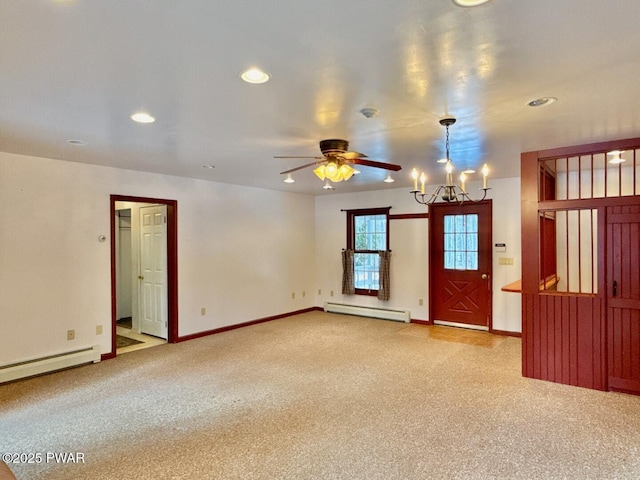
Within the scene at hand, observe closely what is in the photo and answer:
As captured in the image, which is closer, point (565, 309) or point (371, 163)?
point (371, 163)

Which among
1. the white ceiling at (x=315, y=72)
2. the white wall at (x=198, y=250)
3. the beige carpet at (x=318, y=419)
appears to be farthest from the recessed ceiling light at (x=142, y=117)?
the beige carpet at (x=318, y=419)

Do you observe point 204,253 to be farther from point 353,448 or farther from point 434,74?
point 434,74

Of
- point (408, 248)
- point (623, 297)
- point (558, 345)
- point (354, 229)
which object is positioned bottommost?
point (558, 345)

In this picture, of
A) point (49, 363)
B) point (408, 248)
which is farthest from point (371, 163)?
point (49, 363)

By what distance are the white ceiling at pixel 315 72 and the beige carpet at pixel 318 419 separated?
2385 mm

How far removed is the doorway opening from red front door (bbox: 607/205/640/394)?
519 cm

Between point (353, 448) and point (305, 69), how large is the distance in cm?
248

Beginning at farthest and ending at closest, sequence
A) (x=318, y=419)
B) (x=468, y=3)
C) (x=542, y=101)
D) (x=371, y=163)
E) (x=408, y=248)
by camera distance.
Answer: (x=408, y=248) < (x=371, y=163) < (x=318, y=419) < (x=542, y=101) < (x=468, y=3)

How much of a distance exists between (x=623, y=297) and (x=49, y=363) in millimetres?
5923

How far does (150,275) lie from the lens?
5949mm

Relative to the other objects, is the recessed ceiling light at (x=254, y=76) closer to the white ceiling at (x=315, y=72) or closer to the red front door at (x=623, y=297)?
the white ceiling at (x=315, y=72)

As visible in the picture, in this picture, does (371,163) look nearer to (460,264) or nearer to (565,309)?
(565,309)

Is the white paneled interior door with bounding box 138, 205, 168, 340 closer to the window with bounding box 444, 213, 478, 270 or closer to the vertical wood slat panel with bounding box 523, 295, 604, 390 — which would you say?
the window with bounding box 444, 213, 478, 270

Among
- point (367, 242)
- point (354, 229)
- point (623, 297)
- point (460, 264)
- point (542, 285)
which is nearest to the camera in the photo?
point (623, 297)
